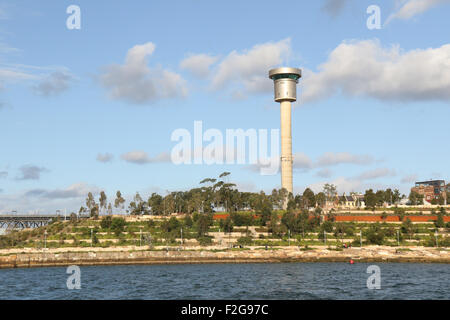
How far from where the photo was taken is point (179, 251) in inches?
4843

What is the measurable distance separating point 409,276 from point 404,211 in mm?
103411

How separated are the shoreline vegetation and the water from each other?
28543 mm

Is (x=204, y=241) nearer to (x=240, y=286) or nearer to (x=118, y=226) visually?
(x=118, y=226)

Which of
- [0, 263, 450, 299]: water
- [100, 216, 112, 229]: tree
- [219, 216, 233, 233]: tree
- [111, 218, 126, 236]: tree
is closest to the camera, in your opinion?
[0, 263, 450, 299]: water

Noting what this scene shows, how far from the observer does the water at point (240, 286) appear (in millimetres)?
59156

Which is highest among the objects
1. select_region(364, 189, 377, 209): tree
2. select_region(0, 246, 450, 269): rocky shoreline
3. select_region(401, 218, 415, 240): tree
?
select_region(364, 189, 377, 209): tree

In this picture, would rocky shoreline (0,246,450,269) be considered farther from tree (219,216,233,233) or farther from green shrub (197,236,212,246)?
tree (219,216,233,233)

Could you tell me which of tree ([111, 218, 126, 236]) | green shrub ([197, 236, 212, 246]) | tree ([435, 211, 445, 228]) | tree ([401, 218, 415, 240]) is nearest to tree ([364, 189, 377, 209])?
tree ([435, 211, 445, 228])

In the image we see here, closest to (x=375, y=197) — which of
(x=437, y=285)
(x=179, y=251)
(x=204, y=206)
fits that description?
(x=204, y=206)

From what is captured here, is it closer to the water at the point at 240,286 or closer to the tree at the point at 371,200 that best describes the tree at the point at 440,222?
the tree at the point at 371,200

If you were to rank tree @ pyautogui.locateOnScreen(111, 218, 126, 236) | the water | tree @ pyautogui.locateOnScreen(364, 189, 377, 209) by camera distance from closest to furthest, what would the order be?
the water → tree @ pyautogui.locateOnScreen(111, 218, 126, 236) → tree @ pyautogui.locateOnScreen(364, 189, 377, 209)

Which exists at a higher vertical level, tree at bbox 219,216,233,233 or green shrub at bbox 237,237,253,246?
tree at bbox 219,216,233,233

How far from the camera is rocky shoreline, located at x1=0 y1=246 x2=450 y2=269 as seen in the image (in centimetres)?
11781
